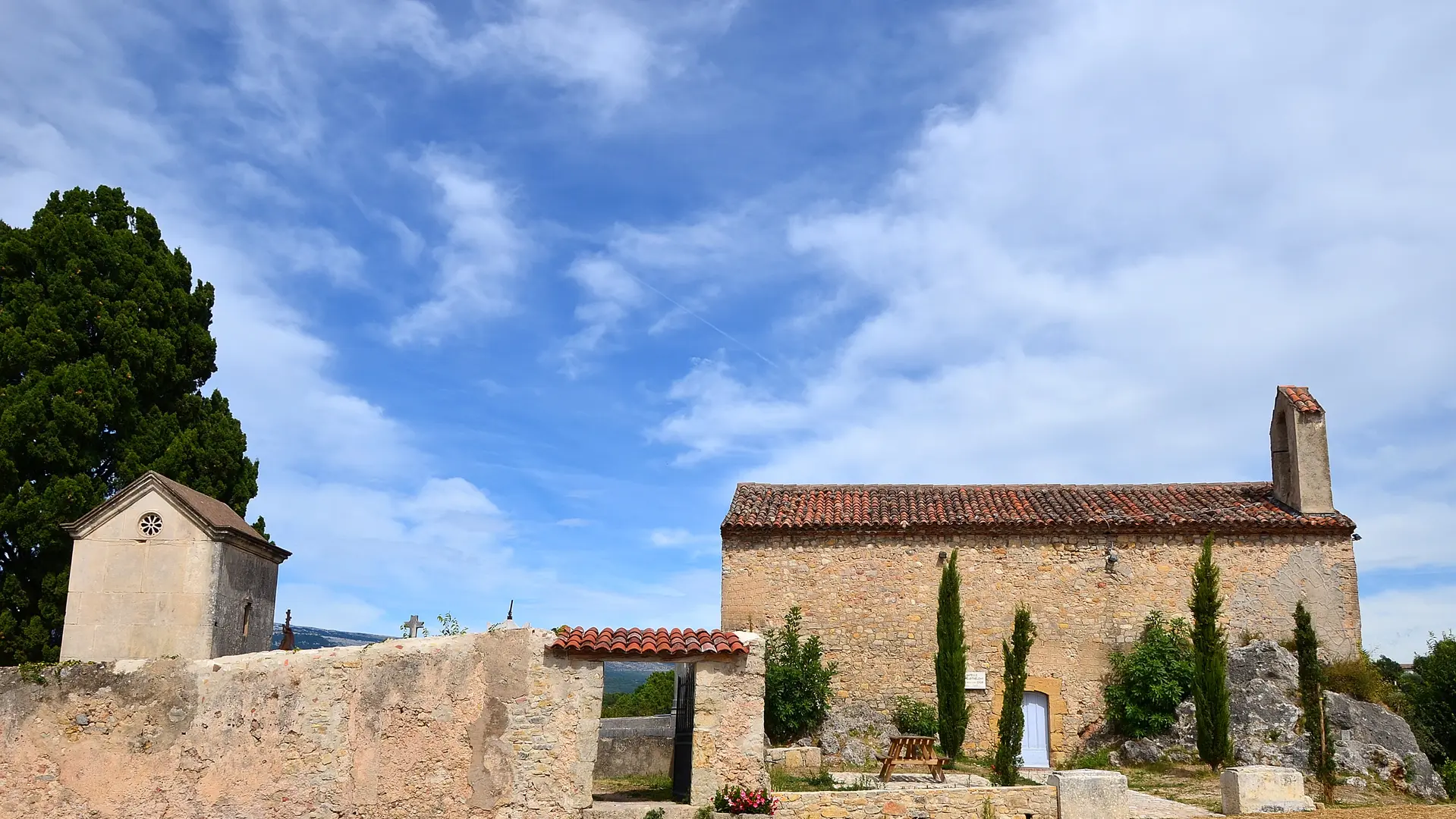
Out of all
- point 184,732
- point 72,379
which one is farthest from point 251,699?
point 72,379

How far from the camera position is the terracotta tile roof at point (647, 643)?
523 inches

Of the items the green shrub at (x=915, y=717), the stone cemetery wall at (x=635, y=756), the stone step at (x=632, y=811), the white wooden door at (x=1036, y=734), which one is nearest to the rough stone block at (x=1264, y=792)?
the green shrub at (x=915, y=717)

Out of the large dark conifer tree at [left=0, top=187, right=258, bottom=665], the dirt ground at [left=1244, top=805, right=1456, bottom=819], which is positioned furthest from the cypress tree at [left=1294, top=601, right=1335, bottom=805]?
the large dark conifer tree at [left=0, top=187, right=258, bottom=665]

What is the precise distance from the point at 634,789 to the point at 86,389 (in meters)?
11.3

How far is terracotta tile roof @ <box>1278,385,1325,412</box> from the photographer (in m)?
22.7

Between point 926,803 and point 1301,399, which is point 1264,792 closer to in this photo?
point 926,803

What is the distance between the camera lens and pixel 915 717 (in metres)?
20.9

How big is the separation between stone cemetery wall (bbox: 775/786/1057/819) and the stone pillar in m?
0.34

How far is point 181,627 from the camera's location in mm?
13805

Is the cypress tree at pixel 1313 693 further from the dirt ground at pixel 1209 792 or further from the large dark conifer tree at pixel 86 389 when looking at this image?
the large dark conifer tree at pixel 86 389

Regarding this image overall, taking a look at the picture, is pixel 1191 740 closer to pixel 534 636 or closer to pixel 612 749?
pixel 612 749

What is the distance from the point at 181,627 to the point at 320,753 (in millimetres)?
2856

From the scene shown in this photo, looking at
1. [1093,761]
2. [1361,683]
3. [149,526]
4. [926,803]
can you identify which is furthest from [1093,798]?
[149,526]

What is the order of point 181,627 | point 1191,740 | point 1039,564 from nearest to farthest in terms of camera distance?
1. point 181,627
2. point 1191,740
3. point 1039,564
